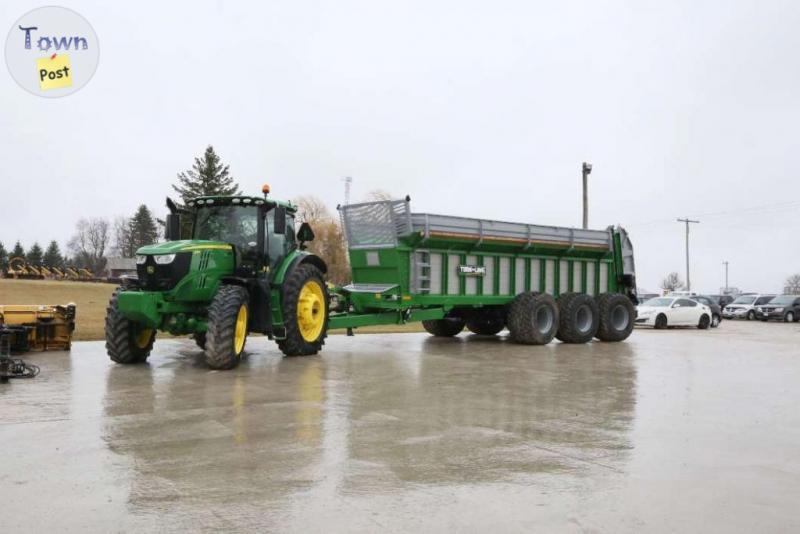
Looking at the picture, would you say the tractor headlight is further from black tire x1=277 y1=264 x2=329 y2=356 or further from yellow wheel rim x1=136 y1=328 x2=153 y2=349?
black tire x1=277 y1=264 x2=329 y2=356

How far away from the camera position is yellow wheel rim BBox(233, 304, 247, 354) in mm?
10570

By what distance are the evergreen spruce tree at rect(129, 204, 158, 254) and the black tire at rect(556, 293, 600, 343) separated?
7873 cm

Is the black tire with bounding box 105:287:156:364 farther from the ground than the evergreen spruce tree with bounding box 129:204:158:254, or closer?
closer

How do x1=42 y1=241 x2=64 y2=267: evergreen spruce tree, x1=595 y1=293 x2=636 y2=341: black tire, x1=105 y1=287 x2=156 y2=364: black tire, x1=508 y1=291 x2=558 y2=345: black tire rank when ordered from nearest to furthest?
x1=105 y1=287 x2=156 y2=364: black tire
x1=508 y1=291 x2=558 y2=345: black tire
x1=595 y1=293 x2=636 y2=341: black tire
x1=42 y1=241 x2=64 y2=267: evergreen spruce tree

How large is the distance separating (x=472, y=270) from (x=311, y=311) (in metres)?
4.64

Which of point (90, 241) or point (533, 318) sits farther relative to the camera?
point (90, 241)

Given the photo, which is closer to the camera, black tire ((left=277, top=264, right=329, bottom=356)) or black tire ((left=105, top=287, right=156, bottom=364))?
black tire ((left=105, top=287, right=156, bottom=364))

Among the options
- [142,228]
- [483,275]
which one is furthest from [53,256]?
[483,275]

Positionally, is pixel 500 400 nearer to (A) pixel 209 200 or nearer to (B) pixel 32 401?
(B) pixel 32 401

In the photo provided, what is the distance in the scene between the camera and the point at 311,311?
12.7 meters

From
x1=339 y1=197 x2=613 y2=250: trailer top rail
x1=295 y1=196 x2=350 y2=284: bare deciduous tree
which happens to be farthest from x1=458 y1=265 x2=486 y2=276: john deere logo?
x1=295 y1=196 x2=350 y2=284: bare deciduous tree

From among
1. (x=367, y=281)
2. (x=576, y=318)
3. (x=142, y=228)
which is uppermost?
(x=142, y=228)

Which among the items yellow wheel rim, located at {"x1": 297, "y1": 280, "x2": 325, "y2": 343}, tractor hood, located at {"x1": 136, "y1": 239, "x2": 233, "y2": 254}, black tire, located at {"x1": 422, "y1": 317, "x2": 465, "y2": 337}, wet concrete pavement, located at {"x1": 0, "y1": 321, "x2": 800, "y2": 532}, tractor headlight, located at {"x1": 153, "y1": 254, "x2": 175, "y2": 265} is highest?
tractor hood, located at {"x1": 136, "y1": 239, "x2": 233, "y2": 254}

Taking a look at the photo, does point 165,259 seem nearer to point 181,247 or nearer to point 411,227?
point 181,247
